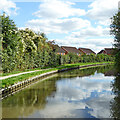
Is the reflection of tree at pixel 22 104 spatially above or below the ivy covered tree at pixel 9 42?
below

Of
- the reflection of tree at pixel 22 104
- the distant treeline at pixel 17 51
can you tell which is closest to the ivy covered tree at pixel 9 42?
the distant treeline at pixel 17 51

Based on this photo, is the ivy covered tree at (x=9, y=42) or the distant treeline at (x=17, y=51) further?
the distant treeline at (x=17, y=51)

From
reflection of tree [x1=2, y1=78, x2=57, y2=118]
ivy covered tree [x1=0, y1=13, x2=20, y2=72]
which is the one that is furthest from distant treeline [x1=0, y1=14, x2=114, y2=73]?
reflection of tree [x1=2, y1=78, x2=57, y2=118]

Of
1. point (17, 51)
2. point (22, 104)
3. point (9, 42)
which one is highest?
point (9, 42)

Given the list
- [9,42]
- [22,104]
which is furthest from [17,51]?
[22,104]

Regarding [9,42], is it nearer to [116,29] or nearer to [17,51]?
[17,51]

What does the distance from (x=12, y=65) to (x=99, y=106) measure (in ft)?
60.6

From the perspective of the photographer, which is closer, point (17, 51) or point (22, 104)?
point (22, 104)

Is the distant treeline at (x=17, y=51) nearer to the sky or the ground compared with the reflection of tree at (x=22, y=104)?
nearer to the sky

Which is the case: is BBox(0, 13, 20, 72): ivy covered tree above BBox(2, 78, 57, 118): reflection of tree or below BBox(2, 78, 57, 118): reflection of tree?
above

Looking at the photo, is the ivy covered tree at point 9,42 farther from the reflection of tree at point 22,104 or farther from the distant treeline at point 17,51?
the reflection of tree at point 22,104

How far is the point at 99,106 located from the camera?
11758 millimetres

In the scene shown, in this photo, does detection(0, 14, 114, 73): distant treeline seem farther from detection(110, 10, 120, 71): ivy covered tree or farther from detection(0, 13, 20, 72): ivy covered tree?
detection(110, 10, 120, 71): ivy covered tree

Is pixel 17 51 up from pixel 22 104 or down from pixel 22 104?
up
